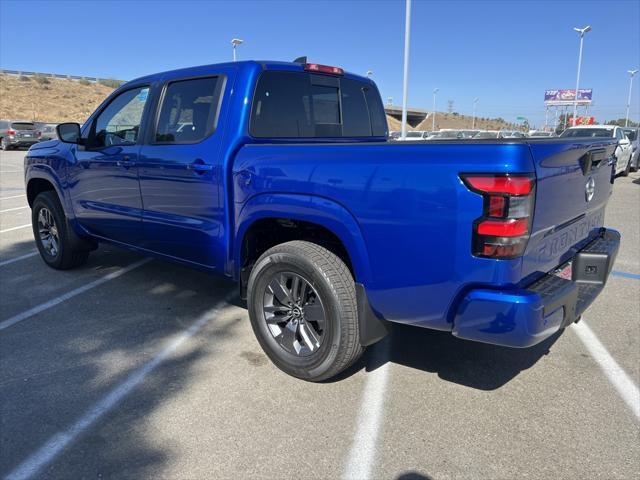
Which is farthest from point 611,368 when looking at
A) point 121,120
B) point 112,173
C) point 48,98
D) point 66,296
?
point 48,98

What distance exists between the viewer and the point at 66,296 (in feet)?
15.5

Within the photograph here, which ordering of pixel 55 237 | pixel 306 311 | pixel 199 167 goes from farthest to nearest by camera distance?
1. pixel 55 237
2. pixel 199 167
3. pixel 306 311

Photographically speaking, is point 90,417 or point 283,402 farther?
point 283,402

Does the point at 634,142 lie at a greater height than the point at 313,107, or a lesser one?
lesser

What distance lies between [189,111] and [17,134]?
88.6 ft

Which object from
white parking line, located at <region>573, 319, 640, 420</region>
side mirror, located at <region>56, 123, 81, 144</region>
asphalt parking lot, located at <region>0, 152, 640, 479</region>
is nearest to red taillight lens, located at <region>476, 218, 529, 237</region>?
asphalt parking lot, located at <region>0, 152, 640, 479</region>

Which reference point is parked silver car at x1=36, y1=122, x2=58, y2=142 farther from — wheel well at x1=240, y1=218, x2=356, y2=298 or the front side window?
wheel well at x1=240, y1=218, x2=356, y2=298

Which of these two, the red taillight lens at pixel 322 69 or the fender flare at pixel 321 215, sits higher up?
the red taillight lens at pixel 322 69

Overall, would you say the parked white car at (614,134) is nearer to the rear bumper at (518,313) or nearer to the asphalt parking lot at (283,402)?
the asphalt parking lot at (283,402)

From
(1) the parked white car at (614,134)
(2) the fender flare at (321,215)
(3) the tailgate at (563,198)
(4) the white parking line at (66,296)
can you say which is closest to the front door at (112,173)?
(4) the white parking line at (66,296)

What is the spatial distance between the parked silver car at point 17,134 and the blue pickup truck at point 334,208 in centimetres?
2536

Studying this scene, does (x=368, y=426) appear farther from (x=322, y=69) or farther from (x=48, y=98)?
(x=48, y=98)

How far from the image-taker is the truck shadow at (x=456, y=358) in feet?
10.8

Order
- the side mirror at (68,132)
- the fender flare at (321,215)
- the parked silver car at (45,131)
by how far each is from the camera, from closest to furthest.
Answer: the fender flare at (321,215), the side mirror at (68,132), the parked silver car at (45,131)
